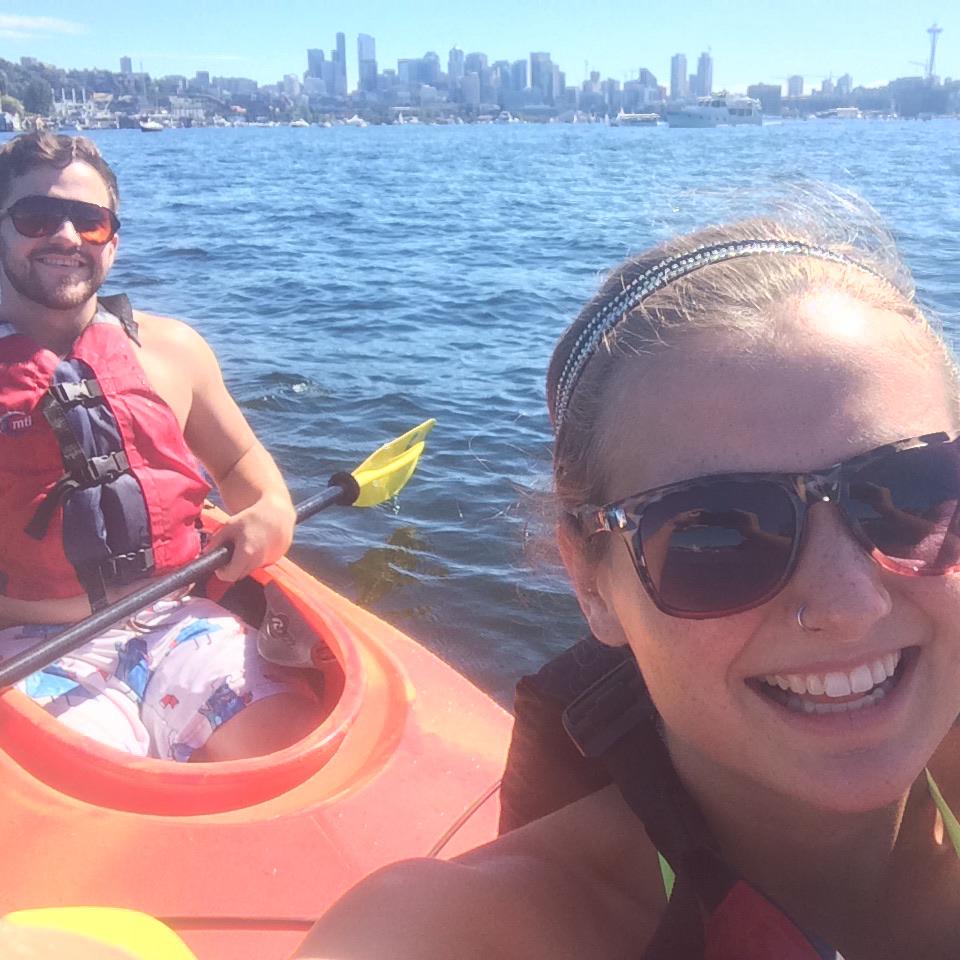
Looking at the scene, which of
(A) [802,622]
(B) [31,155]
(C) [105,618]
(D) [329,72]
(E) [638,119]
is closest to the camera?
(A) [802,622]

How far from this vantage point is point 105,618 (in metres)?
2.69

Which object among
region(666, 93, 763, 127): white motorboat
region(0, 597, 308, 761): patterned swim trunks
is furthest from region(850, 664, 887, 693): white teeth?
region(666, 93, 763, 127): white motorboat

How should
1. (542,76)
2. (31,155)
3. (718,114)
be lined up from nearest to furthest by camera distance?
(31,155), (718,114), (542,76)

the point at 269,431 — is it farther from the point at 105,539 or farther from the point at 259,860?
the point at 259,860

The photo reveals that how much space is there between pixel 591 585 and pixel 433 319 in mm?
9739

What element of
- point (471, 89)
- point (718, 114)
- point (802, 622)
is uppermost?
point (471, 89)

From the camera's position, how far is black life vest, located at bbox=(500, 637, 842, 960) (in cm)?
112

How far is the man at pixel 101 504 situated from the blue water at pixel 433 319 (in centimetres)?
105

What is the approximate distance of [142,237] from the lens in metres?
16.4

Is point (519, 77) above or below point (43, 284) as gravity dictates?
above

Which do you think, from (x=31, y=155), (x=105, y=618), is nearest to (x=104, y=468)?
(x=105, y=618)

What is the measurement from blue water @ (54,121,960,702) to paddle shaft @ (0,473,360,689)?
3.54 ft

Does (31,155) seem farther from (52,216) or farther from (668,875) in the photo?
(668,875)

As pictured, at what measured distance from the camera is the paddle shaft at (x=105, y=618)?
2482mm
